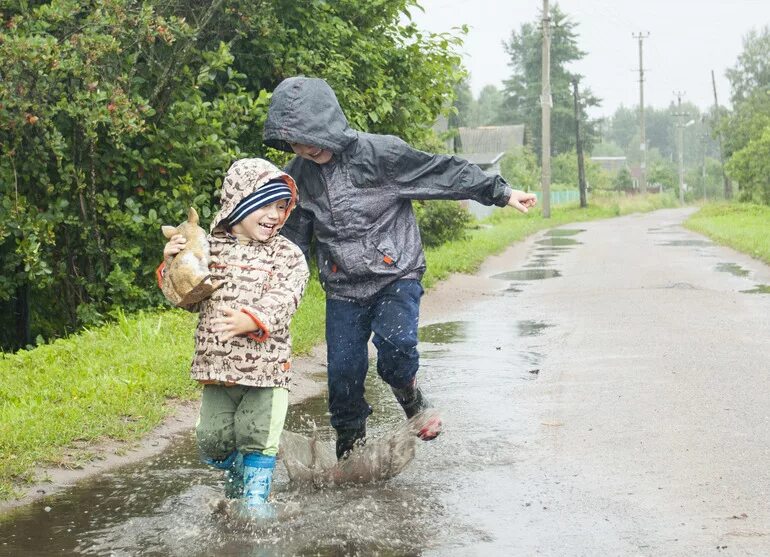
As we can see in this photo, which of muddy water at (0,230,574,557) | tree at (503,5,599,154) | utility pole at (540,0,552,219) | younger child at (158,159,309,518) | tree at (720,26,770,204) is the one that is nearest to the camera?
muddy water at (0,230,574,557)

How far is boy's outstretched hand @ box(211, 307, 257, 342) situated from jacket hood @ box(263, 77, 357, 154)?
3.16 ft

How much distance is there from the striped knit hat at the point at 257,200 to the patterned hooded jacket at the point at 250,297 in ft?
0.07

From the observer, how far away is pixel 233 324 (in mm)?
4277

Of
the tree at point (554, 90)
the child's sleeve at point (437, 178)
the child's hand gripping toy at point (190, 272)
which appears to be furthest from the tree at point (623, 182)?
the child's hand gripping toy at point (190, 272)

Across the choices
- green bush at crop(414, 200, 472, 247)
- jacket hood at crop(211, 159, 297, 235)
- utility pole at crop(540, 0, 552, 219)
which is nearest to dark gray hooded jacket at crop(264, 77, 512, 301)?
jacket hood at crop(211, 159, 297, 235)

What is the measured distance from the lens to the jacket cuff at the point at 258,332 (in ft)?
14.2

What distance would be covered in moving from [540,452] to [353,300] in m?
1.29

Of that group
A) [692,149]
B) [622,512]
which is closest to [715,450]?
[622,512]

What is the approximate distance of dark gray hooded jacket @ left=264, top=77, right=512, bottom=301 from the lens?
5.03m

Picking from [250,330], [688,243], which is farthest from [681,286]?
[688,243]

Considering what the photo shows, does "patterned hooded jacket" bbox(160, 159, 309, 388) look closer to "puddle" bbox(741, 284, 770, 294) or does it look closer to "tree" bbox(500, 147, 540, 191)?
"puddle" bbox(741, 284, 770, 294)

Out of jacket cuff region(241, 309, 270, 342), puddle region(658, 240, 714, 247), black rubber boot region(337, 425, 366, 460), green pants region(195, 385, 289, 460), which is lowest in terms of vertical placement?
puddle region(658, 240, 714, 247)

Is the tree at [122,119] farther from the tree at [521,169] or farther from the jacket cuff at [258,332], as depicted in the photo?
the tree at [521,169]

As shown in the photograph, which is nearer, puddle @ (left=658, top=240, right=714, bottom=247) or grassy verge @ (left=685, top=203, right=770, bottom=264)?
grassy verge @ (left=685, top=203, right=770, bottom=264)
